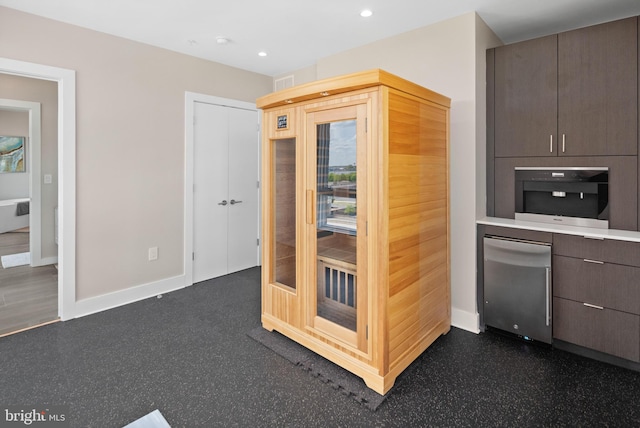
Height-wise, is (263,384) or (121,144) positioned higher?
(121,144)

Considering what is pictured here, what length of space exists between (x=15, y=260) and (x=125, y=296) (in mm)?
2865

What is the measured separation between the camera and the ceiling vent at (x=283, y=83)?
4445mm

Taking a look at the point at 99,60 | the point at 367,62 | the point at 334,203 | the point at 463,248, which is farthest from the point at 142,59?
the point at 463,248

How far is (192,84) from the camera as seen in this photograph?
12.6 feet

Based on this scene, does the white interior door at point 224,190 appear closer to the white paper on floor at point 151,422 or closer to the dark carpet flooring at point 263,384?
the dark carpet flooring at point 263,384

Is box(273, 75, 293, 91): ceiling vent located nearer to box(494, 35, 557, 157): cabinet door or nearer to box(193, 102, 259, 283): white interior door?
box(193, 102, 259, 283): white interior door

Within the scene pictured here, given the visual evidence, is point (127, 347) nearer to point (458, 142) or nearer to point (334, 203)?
point (334, 203)

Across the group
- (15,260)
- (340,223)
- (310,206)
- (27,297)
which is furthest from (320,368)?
(15,260)

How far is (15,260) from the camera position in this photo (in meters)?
4.95

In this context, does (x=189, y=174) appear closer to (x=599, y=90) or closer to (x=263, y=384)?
(x=263, y=384)

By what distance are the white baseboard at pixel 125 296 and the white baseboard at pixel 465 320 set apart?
287 centimetres

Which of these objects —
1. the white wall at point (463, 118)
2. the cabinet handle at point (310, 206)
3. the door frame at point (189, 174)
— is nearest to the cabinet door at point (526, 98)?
the white wall at point (463, 118)

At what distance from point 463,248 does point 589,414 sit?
1325 mm

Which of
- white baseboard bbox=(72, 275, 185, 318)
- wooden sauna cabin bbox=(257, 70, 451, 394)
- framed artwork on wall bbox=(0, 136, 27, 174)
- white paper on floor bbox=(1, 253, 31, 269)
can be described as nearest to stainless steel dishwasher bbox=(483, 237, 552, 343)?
wooden sauna cabin bbox=(257, 70, 451, 394)
